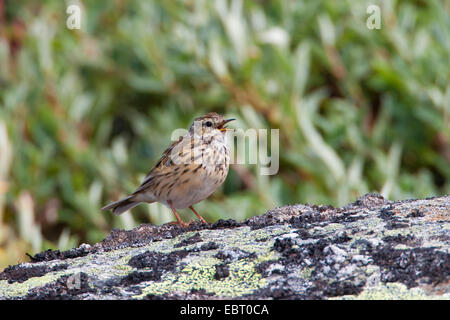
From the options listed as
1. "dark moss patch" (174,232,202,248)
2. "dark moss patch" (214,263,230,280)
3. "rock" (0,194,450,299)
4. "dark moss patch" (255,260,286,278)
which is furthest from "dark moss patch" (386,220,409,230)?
"dark moss patch" (174,232,202,248)

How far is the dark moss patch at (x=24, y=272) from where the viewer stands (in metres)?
3.68

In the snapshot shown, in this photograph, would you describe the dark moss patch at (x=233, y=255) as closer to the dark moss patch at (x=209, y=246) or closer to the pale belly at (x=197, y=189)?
the dark moss patch at (x=209, y=246)

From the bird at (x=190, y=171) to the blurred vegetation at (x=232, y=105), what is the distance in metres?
0.69

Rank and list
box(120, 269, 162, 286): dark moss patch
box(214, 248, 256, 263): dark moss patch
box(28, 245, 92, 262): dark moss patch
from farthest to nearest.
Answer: box(28, 245, 92, 262): dark moss patch
box(214, 248, 256, 263): dark moss patch
box(120, 269, 162, 286): dark moss patch

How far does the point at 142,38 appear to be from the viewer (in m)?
8.35

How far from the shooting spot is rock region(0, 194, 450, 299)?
121 inches

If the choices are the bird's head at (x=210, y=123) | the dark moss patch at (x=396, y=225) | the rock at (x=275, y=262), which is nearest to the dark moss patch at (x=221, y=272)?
the rock at (x=275, y=262)

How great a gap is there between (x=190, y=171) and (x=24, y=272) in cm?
256

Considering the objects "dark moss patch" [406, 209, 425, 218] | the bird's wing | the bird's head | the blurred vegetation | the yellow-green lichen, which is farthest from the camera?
the blurred vegetation

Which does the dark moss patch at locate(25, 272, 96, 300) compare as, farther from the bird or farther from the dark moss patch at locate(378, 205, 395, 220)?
the bird

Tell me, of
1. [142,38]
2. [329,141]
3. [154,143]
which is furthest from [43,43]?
[329,141]

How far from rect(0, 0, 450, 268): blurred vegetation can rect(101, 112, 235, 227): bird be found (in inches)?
27.3

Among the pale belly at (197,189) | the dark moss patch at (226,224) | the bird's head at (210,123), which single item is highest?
the bird's head at (210,123)
